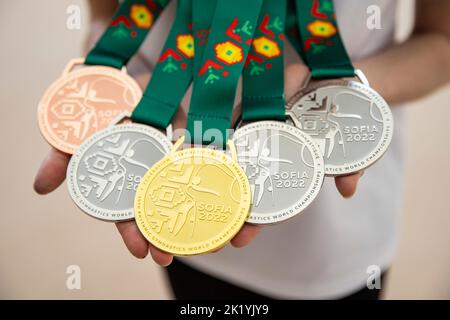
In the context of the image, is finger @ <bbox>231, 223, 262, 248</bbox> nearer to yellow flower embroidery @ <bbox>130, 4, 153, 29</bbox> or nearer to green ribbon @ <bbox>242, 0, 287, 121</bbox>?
green ribbon @ <bbox>242, 0, 287, 121</bbox>

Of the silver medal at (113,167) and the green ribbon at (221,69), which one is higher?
the green ribbon at (221,69)

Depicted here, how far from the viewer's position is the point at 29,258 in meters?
1.44

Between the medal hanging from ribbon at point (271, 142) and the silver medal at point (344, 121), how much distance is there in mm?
20

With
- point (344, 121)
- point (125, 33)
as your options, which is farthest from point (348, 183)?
point (125, 33)

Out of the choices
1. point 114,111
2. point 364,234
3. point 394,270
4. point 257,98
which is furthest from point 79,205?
point 394,270

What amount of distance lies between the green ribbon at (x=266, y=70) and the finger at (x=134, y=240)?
0.65 ft

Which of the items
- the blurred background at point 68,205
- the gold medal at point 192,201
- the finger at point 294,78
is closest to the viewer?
the gold medal at point 192,201

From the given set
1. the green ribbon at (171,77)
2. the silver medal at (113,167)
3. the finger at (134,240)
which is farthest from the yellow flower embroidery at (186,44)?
the finger at (134,240)

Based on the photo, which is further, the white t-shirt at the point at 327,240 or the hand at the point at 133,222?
the white t-shirt at the point at 327,240

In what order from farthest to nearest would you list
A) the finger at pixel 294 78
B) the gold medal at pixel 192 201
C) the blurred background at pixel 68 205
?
the blurred background at pixel 68 205 → the finger at pixel 294 78 → the gold medal at pixel 192 201

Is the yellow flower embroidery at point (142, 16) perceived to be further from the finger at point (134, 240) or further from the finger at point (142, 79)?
the finger at point (134, 240)

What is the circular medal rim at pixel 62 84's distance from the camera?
0.63m

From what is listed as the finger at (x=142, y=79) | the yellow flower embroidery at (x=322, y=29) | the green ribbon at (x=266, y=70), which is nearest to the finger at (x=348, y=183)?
the green ribbon at (x=266, y=70)
